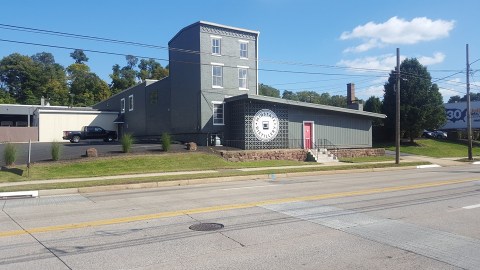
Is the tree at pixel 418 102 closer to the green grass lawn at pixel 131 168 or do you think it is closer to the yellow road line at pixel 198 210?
the green grass lawn at pixel 131 168

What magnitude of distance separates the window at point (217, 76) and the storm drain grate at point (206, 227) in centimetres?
2501

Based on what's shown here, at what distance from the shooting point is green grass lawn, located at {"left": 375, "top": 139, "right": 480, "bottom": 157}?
4094cm

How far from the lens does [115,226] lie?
836cm

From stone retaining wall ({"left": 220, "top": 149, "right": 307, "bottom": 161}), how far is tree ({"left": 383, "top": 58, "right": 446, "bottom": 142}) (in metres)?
19.2

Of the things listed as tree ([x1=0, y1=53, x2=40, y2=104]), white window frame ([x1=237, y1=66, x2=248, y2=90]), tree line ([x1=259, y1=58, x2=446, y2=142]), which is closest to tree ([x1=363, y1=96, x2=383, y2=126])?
tree line ([x1=259, y1=58, x2=446, y2=142])

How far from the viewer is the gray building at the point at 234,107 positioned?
31391 millimetres

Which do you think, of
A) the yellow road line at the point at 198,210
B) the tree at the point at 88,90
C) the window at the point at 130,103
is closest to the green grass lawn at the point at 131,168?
the yellow road line at the point at 198,210

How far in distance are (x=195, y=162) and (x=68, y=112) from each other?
30.0m

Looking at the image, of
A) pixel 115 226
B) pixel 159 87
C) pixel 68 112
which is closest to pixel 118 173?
pixel 115 226

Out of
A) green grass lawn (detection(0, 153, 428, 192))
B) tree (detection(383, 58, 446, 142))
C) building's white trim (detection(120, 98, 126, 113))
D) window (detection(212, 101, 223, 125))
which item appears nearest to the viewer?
green grass lawn (detection(0, 153, 428, 192))

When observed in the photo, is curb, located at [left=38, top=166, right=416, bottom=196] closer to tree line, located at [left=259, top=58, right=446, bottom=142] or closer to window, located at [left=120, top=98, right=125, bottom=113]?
tree line, located at [left=259, top=58, right=446, bottom=142]

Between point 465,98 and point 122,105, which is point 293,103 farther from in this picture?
point 465,98

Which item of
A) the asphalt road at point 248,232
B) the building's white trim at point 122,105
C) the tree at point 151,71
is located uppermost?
the tree at point 151,71

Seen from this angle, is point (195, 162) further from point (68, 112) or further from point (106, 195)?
point (68, 112)
